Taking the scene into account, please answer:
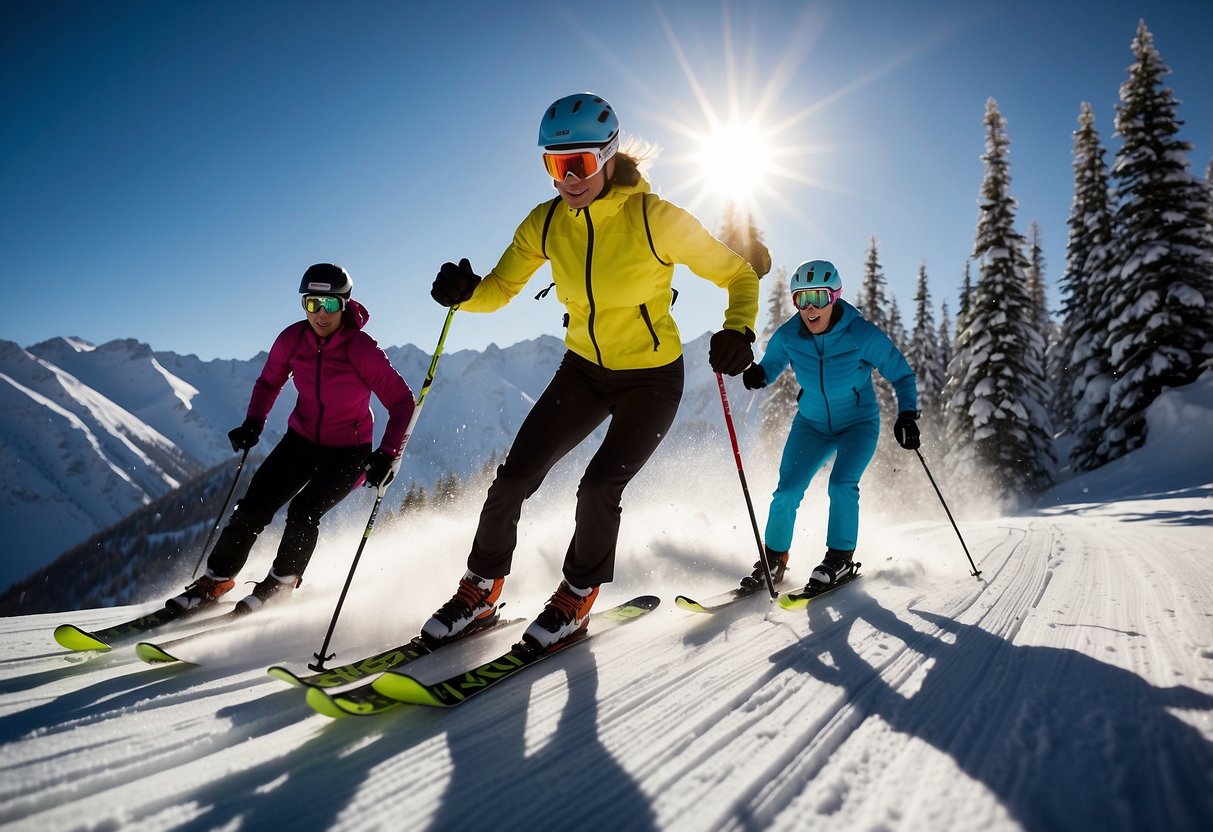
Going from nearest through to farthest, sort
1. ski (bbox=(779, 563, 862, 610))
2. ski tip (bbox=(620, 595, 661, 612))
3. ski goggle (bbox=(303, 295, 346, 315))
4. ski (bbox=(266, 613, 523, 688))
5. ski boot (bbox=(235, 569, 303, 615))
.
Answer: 1. ski (bbox=(266, 613, 523, 688))
2. ski tip (bbox=(620, 595, 661, 612))
3. ski (bbox=(779, 563, 862, 610))
4. ski boot (bbox=(235, 569, 303, 615))
5. ski goggle (bbox=(303, 295, 346, 315))

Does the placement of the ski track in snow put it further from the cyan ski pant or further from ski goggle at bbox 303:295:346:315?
ski goggle at bbox 303:295:346:315

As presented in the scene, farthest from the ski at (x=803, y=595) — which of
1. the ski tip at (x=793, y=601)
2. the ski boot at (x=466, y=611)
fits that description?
the ski boot at (x=466, y=611)

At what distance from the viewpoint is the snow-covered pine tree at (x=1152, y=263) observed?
17.3 metres

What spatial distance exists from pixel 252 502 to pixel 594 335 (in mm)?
2978

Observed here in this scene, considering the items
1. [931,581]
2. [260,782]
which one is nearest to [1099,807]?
[260,782]

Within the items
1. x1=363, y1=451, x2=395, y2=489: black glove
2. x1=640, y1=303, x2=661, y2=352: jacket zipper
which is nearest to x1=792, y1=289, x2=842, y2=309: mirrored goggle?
x1=640, y1=303, x2=661, y2=352: jacket zipper

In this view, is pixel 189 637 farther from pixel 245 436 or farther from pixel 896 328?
pixel 896 328

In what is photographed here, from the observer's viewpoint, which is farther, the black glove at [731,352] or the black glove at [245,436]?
the black glove at [245,436]

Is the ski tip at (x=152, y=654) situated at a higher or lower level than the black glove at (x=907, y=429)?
lower

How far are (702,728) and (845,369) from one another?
377cm

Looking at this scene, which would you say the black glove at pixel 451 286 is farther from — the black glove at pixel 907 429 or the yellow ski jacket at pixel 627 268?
the black glove at pixel 907 429

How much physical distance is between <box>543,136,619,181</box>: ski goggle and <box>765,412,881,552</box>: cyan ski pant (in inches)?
114

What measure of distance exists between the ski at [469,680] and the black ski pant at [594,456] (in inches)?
15.2

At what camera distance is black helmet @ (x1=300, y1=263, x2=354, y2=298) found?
4.61 meters
